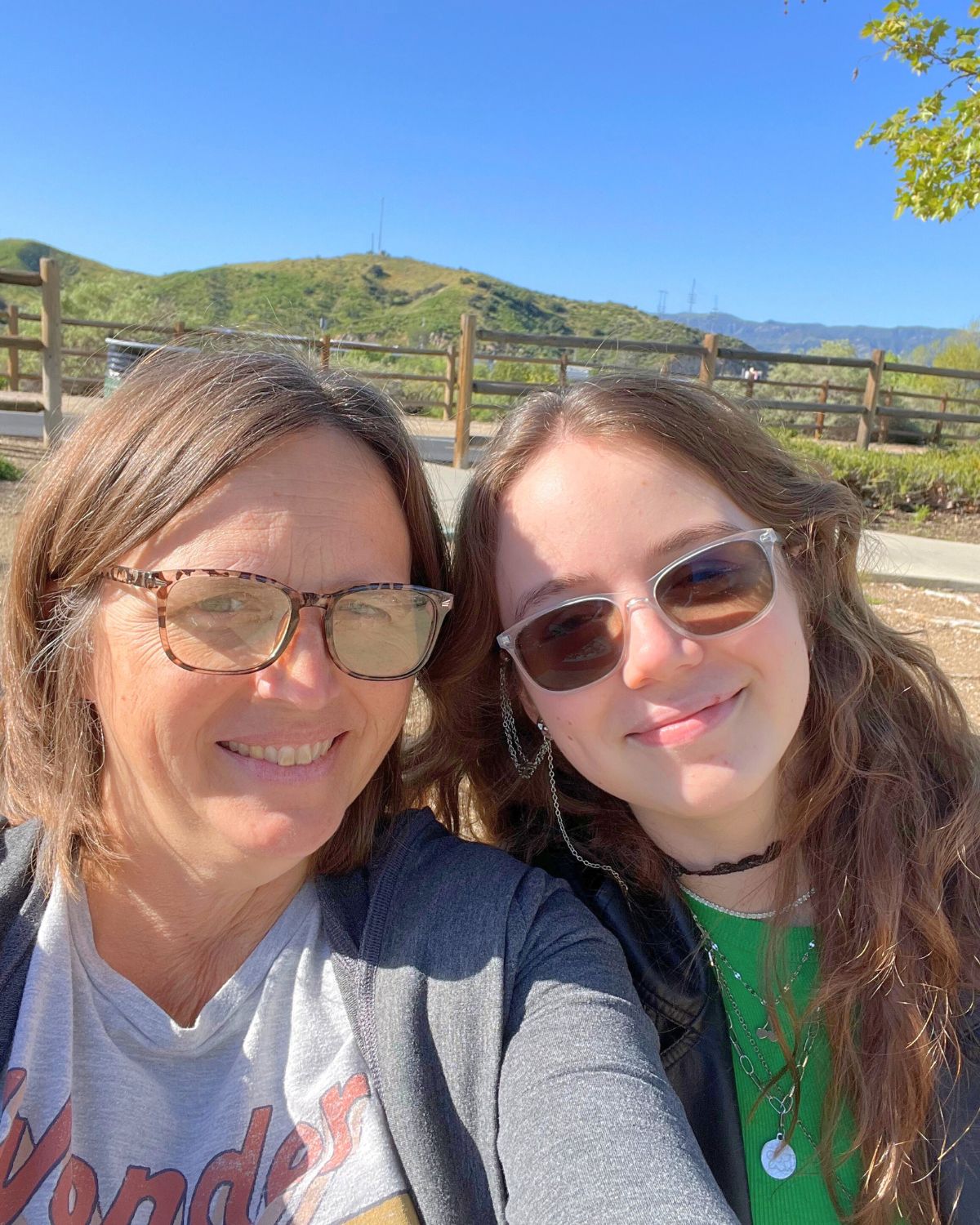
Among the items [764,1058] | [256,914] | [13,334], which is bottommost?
[764,1058]

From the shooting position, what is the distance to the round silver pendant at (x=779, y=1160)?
1454mm

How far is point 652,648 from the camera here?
1.43 metres

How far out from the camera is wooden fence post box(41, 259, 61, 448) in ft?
27.7

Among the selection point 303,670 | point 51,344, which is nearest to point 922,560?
point 303,670

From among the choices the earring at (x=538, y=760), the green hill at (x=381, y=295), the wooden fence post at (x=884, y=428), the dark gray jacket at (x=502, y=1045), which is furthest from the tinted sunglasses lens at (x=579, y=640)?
the green hill at (x=381, y=295)

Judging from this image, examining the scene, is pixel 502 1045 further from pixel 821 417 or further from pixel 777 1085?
pixel 821 417

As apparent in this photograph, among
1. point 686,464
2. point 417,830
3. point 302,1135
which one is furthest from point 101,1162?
point 686,464

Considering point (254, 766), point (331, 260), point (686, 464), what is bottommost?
point (254, 766)

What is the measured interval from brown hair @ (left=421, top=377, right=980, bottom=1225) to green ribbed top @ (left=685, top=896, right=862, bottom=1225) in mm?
40

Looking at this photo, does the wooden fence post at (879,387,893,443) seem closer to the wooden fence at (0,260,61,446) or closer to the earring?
the wooden fence at (0,260,61,446)

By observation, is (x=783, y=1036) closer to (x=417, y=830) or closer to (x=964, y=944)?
(x=964, y=944)

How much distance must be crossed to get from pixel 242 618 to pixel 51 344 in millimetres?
8674

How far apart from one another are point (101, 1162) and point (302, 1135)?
28cm

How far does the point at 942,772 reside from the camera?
1.76m
